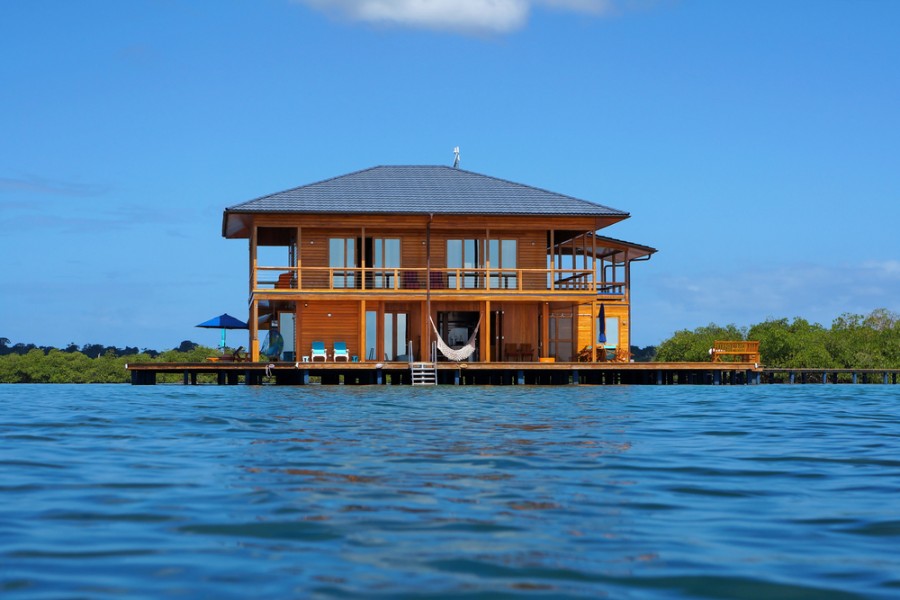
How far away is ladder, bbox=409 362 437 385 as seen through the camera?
27.2 meters

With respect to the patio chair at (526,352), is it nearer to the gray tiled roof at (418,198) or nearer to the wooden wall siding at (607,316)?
the wooden wall siding at (607,316)

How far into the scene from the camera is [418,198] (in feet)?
97.0

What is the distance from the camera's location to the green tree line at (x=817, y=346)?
50.9 meters

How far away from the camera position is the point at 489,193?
99.9 ft

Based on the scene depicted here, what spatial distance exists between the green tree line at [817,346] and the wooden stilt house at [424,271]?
76.3ft

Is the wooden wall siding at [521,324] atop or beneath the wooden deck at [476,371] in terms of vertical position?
atop

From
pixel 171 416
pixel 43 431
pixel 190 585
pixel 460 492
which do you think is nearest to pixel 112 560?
pixel 190 585

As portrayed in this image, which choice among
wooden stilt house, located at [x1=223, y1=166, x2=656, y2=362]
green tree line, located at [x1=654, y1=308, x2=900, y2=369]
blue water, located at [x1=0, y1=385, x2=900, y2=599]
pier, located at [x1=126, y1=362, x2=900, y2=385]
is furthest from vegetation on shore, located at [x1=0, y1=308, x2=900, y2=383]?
blue water, located at [x1=0, y1=385, x2=900, y2=599]

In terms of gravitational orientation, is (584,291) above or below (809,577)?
above

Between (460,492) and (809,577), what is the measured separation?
8.79 ft

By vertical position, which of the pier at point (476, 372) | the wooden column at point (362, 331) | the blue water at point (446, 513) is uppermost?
the wooden column at point (362, 331)

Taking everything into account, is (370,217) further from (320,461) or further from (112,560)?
(112,560)

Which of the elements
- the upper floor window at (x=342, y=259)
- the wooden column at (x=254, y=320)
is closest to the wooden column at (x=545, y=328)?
the upper floor window at (x=342, y=259)

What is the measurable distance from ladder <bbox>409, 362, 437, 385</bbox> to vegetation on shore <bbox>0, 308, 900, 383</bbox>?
27842 mm
